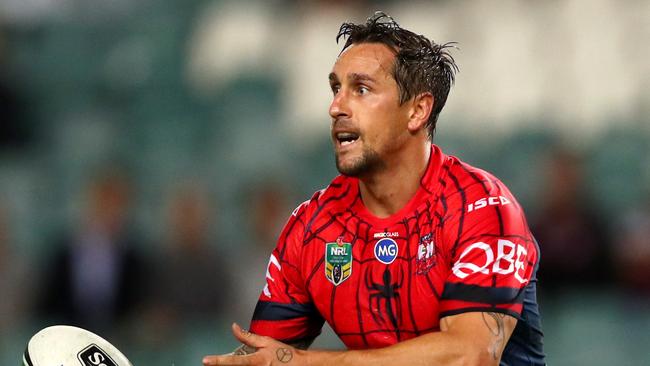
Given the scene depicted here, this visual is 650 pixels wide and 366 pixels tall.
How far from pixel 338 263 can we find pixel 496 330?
72 centimetres

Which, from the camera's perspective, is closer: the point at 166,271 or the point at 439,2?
the point at 166,271

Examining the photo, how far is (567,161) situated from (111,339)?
3.35 meters

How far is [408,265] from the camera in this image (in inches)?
159

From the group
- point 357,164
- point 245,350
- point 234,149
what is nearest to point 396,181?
point 357,164

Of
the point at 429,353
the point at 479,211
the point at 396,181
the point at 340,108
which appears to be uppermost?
the point at 340,108

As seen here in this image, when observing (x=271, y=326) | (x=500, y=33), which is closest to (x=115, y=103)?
(x=500, y=33)

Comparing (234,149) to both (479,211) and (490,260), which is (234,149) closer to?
(479,211)

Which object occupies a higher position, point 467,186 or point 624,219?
point 467,186

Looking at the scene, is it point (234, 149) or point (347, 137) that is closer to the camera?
point (347, 137)

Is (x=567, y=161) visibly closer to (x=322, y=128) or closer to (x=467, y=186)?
(x=322, y=128)

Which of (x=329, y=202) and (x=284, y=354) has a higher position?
(x=329, y=202)

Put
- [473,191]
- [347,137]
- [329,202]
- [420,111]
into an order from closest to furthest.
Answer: [473,191], [347,137], [420,111], [329,202]

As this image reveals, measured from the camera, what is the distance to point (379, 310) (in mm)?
4086

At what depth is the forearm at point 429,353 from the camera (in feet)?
12.0
